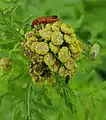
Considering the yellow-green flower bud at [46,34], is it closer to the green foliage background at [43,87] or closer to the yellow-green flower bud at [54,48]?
the yellow-green flower bud at [54,48]

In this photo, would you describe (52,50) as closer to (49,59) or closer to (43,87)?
(49,59)

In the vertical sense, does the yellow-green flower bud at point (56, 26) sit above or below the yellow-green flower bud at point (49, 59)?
above

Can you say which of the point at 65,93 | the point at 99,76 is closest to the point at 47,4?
the point at 99,76

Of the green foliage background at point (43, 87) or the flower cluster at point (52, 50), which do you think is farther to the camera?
the green foliage background at point (43, 87)

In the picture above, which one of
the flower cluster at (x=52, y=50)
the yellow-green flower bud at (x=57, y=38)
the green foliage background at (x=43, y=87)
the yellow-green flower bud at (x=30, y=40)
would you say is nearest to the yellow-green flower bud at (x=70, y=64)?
the flower cluster at (x=52, y=50)

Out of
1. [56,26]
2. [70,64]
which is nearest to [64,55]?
[70,64]

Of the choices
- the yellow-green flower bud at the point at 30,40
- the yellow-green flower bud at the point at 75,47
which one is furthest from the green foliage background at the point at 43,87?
the yellow-green flower bud at the point at 75,47
